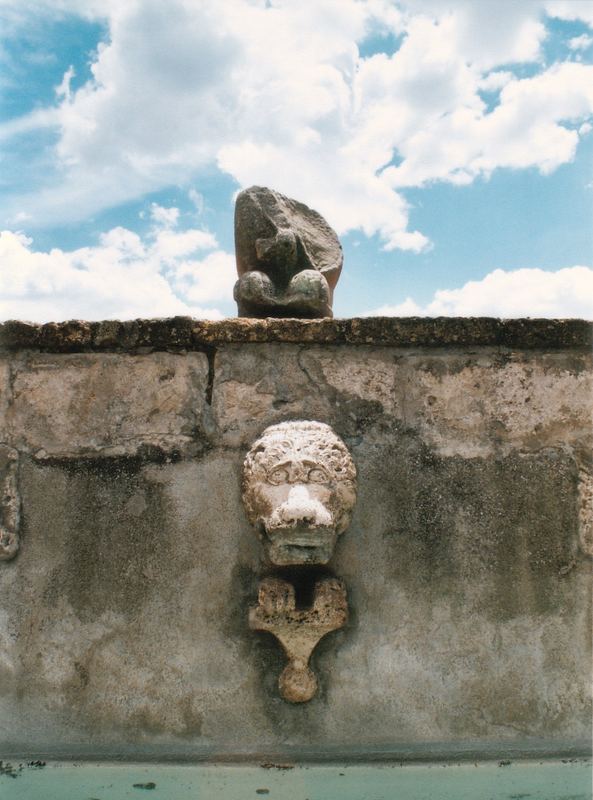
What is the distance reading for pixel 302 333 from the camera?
267 centimetres

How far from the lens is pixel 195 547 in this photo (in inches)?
102

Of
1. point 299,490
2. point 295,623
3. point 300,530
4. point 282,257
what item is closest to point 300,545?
point 300,530

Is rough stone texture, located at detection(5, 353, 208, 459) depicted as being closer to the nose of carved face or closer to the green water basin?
the nose of carved face

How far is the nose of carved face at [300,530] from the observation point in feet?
7.35

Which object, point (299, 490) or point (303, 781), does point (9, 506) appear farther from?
point (303, 781)

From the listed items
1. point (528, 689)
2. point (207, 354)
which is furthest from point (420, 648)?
point (207, 354)

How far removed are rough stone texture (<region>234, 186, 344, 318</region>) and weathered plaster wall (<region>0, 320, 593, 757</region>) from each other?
0.72m

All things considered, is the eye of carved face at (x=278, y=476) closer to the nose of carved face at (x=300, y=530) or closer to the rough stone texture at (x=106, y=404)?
the nose of carved face at (x=300, y=530)

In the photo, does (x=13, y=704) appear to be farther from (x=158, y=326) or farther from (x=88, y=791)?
(x=158, y=326)

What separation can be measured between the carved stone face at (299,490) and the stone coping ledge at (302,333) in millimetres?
372

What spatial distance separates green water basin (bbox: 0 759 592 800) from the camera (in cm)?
216

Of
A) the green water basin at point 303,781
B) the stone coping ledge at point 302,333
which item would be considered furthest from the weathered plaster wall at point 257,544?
the green water basin at point 303,781

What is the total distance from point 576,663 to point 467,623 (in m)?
0.41

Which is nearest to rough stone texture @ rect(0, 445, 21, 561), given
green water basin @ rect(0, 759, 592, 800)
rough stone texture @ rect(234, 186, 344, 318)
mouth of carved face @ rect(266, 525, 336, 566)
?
green water basin @ rect(0, 759, 592, 800)
